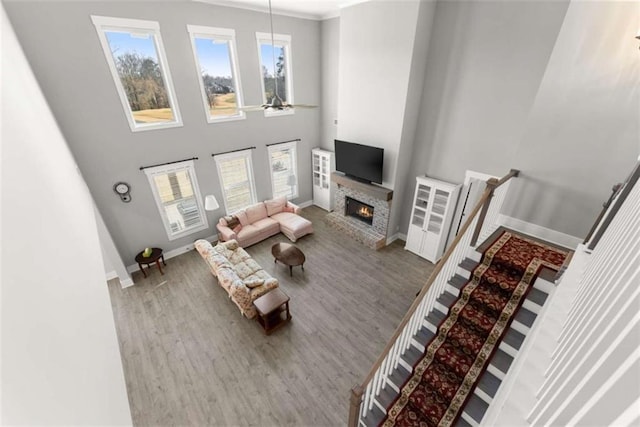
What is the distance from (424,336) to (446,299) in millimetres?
513

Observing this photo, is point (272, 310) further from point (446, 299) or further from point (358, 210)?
point (358, 210)

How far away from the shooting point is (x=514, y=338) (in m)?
2.64

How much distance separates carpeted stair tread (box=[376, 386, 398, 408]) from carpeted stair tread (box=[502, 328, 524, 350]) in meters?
1.31

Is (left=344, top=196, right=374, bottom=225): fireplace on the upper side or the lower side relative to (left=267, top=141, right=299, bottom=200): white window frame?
lower

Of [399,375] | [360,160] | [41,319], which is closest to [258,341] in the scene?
[399,375]

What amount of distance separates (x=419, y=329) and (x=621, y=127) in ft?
10.9

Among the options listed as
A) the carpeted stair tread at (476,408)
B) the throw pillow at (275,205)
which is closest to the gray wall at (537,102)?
A: the carpeted stair tread at (476,408)

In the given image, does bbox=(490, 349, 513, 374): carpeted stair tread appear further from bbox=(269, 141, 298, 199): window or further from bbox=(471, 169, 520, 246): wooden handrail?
bbox=(269, 141, 298, 199): window

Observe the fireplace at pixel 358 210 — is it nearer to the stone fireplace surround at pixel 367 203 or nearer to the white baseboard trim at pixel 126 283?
the stone fireplace surround at pixel 367 203

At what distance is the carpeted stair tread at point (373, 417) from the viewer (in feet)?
8.93

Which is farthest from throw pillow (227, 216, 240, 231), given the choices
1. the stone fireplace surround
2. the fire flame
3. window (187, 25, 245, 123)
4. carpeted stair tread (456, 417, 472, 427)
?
carpeted stair tread (456, 417, 472, 427)

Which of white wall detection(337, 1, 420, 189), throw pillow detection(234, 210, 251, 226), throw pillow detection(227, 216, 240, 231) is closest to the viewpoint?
white wall detection(337, 1, 420, 189)

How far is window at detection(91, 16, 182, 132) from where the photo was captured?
14.4 feet

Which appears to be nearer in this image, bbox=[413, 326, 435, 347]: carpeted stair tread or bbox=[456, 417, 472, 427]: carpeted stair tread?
bbox=[456, 417, 472, 427]: carpeted stair tread
